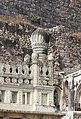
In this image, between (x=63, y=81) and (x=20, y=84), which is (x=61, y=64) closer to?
(x=63, y=81)

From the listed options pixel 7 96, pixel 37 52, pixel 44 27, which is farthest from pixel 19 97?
pixel 44 27

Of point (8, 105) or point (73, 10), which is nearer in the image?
point (8, 105)

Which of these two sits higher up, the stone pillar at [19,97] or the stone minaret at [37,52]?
the stone minaret at [37,52]

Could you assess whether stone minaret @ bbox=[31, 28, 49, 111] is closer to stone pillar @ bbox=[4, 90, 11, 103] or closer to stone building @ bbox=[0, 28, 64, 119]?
stone building @ bbox=[0, 28, 64, 119]

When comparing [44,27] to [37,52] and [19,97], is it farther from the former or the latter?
[19,97]

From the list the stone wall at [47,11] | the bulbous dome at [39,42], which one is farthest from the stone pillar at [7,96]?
the stone wall at [47,11]

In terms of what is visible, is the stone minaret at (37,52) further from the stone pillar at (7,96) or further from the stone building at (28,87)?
the stone pillar at (7,96)

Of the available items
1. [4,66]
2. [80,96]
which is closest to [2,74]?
[4,66]

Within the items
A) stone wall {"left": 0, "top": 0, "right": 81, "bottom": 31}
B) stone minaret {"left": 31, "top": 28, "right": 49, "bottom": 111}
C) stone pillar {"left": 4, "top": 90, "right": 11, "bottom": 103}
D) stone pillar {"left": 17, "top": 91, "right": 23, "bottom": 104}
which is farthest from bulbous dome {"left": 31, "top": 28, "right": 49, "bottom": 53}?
stone wall {"left": 0, "top": 0, "right": 81, "bottom": 31}
